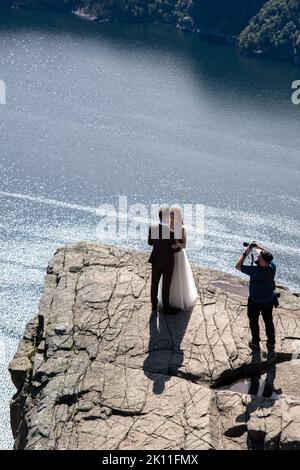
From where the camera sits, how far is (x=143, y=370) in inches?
767

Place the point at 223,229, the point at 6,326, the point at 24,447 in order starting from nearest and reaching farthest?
the point at 24,447
the point at 6,326
the point at 223,229

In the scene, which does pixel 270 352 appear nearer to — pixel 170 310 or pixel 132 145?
pixel 170 310

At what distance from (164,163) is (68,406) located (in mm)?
48921

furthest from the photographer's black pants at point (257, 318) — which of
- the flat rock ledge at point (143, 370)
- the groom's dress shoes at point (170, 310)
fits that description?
the groom's dress shoes at point (170, 310)

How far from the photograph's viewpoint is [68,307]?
2197 centimetres

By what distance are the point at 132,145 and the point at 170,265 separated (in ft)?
165

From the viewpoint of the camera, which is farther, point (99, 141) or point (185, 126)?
point (185, 126)

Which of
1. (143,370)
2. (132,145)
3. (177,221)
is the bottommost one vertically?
(132,145)

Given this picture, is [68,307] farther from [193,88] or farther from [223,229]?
[193,88]

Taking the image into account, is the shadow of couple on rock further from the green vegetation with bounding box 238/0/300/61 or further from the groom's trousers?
the green vegetation with bounding box 238/0/300/61

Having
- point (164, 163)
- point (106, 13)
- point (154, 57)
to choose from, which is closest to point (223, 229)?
point (164, 163)

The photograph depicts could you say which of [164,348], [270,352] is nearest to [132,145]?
[164,348]

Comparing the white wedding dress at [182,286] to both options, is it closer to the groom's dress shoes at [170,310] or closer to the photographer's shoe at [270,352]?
the groom's dress shoes at [170,310]

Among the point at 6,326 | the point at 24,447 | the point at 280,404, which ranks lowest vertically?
the point at 6,326
